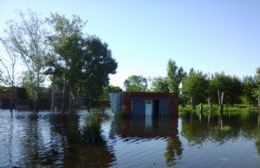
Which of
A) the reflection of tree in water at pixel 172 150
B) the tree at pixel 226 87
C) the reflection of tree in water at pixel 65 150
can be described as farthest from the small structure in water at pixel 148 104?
the tree at pixel 226 87

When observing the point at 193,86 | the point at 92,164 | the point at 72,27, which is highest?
the point at 72,27

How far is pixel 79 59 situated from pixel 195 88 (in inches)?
1263

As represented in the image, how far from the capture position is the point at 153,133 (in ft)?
107

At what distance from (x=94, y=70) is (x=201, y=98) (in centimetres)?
2853

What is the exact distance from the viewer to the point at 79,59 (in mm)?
61438

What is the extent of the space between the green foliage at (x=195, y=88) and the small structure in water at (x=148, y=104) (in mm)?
27383

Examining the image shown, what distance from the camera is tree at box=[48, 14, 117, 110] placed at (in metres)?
58.8

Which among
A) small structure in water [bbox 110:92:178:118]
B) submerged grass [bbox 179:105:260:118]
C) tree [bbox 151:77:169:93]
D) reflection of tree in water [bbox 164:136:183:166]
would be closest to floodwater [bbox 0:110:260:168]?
reflection of tree in water [bbox 164:136:183:166]

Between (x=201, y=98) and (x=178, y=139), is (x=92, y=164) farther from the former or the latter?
(x=201, y=98)

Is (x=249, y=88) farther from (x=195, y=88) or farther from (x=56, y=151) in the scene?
(x=56, y=151)

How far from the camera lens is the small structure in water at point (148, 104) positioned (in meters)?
56.2

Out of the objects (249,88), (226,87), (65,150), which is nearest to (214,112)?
(226,87)

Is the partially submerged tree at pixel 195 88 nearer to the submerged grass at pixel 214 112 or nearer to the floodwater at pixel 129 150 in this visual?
the submerged grass at pixel 214 112

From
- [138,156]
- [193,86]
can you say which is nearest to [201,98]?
[193,86]
